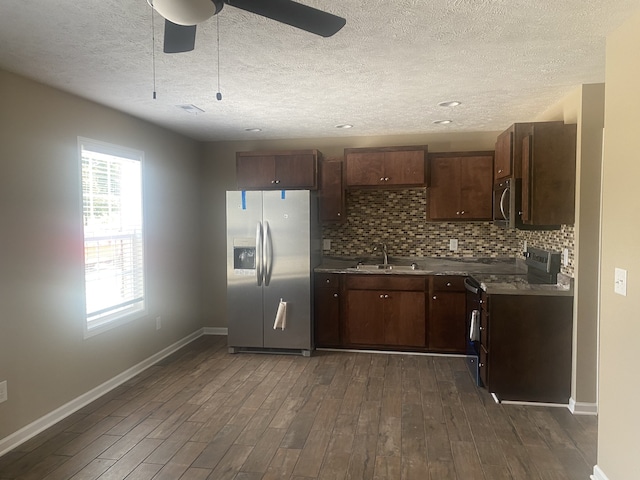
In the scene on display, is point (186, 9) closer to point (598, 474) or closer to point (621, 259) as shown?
point (621, 259)

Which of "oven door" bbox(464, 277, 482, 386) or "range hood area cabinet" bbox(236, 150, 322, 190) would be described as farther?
"range hood area cabinet" bbox(236, 150, 322, 190)

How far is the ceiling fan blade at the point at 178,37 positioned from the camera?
5.33ft

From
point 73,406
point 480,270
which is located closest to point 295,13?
point 73,406

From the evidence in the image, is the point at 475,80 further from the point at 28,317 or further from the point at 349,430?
the point at 28,317

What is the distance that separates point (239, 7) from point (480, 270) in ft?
12.3

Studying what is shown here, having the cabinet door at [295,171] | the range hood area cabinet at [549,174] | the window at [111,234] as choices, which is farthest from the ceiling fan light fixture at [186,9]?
the cabinet door at [295,171]

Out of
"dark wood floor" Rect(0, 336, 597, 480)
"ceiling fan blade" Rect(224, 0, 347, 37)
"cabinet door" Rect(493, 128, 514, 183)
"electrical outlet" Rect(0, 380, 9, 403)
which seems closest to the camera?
"ceiling fan blade" Rect(224, 0, 347, 37)

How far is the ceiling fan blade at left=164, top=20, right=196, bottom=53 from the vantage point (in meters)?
1.62

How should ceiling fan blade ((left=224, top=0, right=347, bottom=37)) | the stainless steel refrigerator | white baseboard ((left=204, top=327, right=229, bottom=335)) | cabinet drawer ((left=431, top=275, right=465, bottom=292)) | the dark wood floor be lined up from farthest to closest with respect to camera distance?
1. white baseboard ((left=204, top=327, right=229, bottom=335))
2. the stainless steel refrigerator
3. cabinet drawer ((left=431, top=275, right=465, bottom=292))
4. the dark wood floor
5. ceiling fan blade ((left=224, top=0, right=347, bottom=37))

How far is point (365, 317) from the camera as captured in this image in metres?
4.54

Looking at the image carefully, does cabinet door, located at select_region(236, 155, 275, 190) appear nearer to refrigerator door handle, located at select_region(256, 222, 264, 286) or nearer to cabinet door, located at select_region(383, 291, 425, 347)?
refrigerator door handle, located at select_region(256, 222, 264, 286)

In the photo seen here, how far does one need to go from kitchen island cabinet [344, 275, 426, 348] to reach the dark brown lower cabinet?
112 cm

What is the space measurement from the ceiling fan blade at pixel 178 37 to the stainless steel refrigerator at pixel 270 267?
2702 millimetres

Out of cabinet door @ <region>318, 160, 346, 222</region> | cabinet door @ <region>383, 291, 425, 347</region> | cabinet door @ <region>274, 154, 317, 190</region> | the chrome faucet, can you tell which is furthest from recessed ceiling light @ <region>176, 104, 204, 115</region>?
cabinet door @ <region>383, 291, 425, 347</region>
